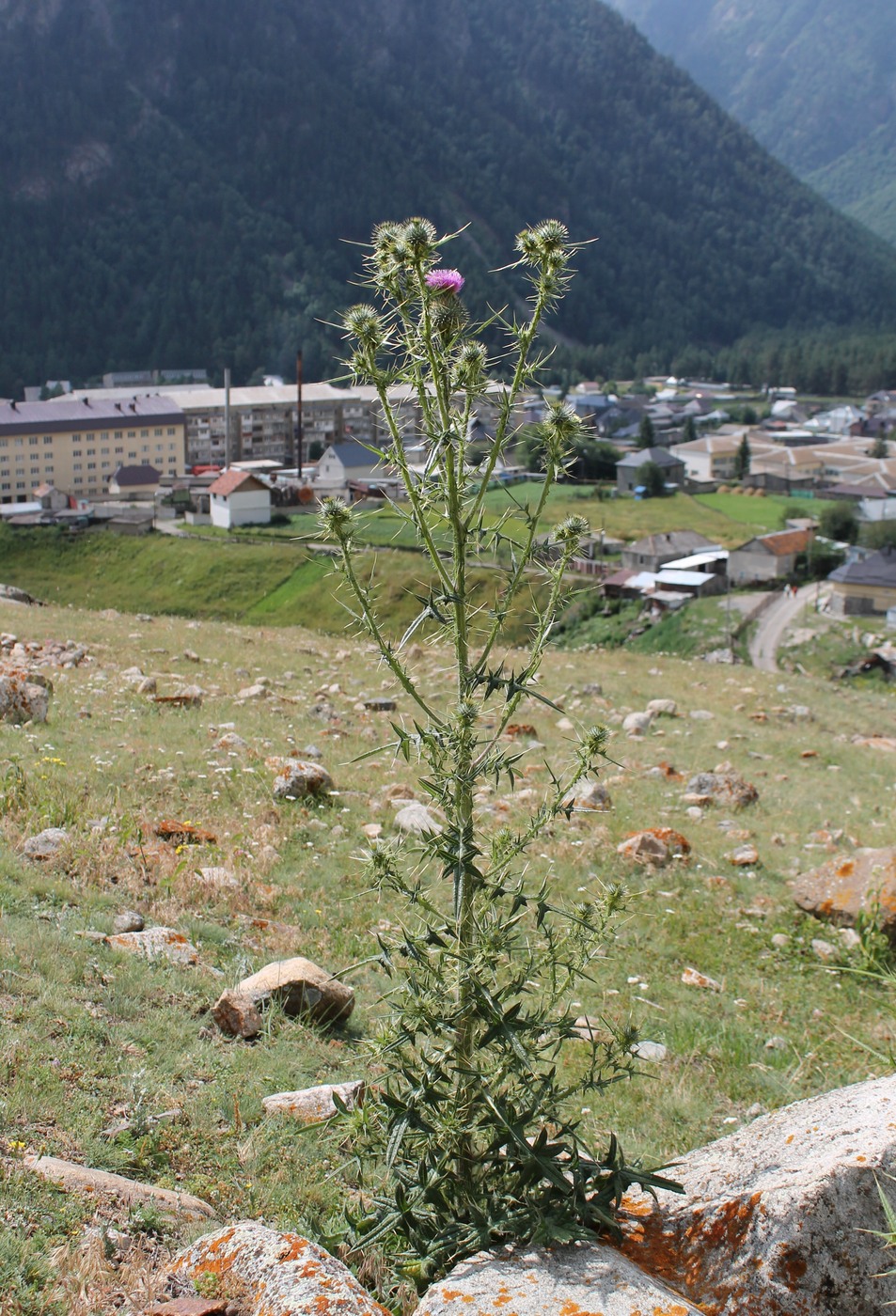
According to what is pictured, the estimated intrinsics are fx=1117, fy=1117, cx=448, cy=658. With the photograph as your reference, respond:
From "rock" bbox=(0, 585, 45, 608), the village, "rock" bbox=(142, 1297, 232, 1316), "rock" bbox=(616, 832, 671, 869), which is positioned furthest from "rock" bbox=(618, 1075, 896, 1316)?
the village

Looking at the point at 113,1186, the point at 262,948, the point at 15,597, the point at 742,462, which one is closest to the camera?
the point at 113,1186

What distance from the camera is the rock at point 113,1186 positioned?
4.23 m

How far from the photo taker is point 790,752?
1636cm

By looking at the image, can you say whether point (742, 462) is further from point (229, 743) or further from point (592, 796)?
point (229, 743)

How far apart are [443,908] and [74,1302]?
17.2 feet

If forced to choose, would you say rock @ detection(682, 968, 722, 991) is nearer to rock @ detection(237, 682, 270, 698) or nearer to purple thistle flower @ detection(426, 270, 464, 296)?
purple thistle flower @ detection(426, 270, 464, 296)

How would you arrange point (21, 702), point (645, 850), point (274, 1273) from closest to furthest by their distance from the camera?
1. point (274, 1273)
2. point (645, 850)
3. point (21, 702)

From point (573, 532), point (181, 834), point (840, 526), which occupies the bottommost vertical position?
point (840, 526)

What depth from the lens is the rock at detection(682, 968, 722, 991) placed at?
8.29m

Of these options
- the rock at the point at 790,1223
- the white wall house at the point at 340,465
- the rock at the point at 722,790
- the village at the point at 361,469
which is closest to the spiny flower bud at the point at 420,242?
the rock at the point at 790,1223

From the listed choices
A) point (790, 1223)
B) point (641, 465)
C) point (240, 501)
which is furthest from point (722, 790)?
point (641, 465)

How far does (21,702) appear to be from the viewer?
11906mm

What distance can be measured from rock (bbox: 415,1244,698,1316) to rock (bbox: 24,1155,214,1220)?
47.6 inches

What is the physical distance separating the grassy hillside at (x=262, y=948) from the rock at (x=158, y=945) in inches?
5.0
